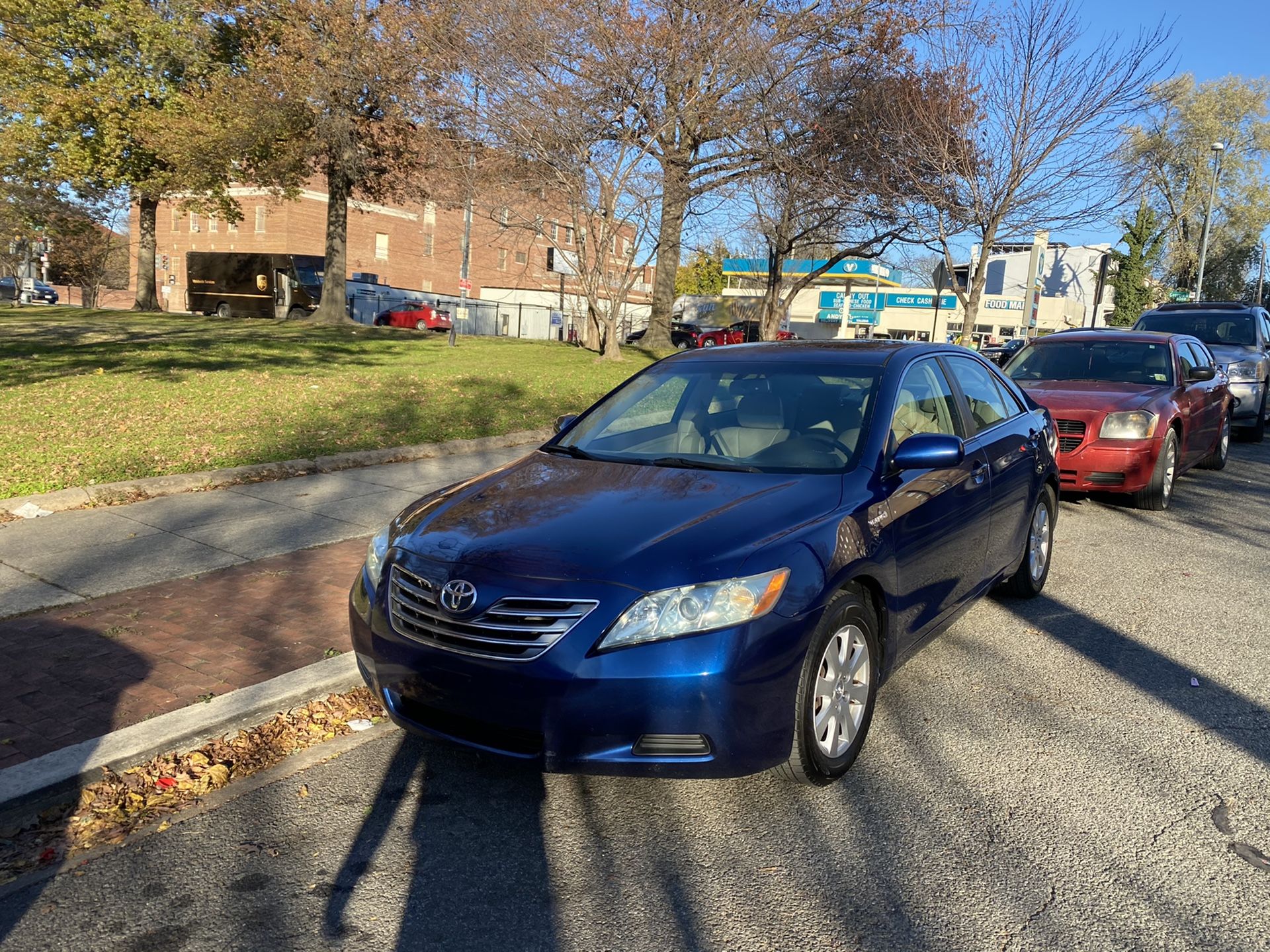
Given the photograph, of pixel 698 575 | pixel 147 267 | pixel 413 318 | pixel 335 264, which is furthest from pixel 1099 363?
pixel 413 318

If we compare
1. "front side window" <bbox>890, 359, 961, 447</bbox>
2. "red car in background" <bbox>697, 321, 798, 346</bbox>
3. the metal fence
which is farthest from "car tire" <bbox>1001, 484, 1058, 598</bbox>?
"red car in background" <bbox>697, 321, 798, 346</bbox>

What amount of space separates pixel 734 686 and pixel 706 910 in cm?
66

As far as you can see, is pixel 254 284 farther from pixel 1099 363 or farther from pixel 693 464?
pixel 693 464

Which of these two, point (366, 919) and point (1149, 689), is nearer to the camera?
point (366, 919)

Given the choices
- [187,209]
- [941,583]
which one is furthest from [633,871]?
[187,209]

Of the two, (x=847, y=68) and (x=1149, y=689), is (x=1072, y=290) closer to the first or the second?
(x=847, y=68)

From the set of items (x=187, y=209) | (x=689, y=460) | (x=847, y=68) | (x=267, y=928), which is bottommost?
(x=267, y=928)

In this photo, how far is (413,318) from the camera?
39.4m

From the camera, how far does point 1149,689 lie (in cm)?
474

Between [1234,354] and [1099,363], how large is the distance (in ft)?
21.1

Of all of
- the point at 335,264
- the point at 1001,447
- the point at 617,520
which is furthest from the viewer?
the point at 335,264

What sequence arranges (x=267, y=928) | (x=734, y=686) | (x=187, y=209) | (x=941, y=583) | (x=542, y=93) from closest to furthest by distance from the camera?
(x=267, y=928) < (x=734, y=686) < (x=941, y=583) < (x=542, y=93) < (x=187, y=209)

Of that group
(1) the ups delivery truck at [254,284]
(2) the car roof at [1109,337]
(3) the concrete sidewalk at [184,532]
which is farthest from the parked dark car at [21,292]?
(2) the car roof at [1109,337]

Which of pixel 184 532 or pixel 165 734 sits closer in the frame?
pixel 165 734
